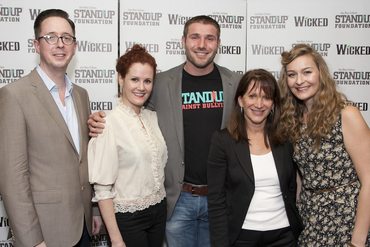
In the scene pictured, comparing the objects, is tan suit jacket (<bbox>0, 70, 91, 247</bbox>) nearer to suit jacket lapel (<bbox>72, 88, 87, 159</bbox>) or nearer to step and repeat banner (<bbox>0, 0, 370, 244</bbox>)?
suit jacket lapel (<bbox>72, 88, 87, 159</bbox>)

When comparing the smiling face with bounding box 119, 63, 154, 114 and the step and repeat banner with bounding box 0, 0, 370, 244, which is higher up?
the step and repeat banner with bounding box 0, 0, 370, 244

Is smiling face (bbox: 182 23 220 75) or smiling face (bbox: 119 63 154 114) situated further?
smiling face (bbox: 182 23 220 75)

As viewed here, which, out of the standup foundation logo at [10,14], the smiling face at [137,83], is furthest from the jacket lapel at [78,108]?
the standup foundation logo at [10,14]

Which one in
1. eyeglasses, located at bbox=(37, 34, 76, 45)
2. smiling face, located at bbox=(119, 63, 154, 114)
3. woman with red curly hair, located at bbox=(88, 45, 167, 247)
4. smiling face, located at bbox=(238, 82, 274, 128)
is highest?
eyeglasses, located at bbox=(37, 34, 76, 45)

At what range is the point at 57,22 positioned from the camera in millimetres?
2088

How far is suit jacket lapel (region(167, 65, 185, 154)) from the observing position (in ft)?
8.34

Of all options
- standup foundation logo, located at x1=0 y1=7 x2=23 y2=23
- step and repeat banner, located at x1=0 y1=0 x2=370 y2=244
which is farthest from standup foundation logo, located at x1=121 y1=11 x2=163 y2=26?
standup foundation logo, located at x1=0 y1=7 x2=23 y2=23

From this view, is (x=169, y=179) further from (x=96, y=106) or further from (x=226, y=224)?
(x=96, y=106)

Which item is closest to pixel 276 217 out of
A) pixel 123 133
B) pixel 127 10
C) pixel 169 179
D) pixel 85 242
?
pixel 169 179

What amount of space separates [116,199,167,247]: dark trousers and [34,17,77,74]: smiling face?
903 millimetres

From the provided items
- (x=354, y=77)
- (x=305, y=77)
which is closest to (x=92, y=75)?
(x=305, y=77)

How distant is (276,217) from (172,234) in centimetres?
82

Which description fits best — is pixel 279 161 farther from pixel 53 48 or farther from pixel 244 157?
pixel 53 48

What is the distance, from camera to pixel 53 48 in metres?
2.06
